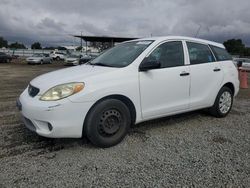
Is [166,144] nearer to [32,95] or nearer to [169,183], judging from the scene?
[169,183]

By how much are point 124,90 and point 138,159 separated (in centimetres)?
102

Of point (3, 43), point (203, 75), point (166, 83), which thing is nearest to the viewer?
point (166, 83)

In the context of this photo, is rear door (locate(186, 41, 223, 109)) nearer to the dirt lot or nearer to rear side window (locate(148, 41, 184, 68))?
rear side window (locate(148, 41, 184, 68))

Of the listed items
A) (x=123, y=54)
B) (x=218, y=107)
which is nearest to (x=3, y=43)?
(x=123, y=54)

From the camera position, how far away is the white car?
11.6 ft

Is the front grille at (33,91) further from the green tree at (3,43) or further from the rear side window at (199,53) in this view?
the green tree at (3,43)

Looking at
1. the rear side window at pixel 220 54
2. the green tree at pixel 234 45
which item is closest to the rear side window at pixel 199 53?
the rear side window at pixel 220 54

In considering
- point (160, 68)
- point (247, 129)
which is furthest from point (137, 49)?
point (247, 129)

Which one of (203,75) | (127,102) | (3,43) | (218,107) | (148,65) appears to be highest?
(3,43)

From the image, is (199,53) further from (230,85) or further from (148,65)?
(148,65)

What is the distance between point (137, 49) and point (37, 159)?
2.33 m

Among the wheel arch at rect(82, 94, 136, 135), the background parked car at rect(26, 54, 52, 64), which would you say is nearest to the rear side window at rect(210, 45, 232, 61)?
the wheel arch at rect(82, 94, 136, 135)

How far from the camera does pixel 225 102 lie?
559 centimetres

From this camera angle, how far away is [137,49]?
442 cm
